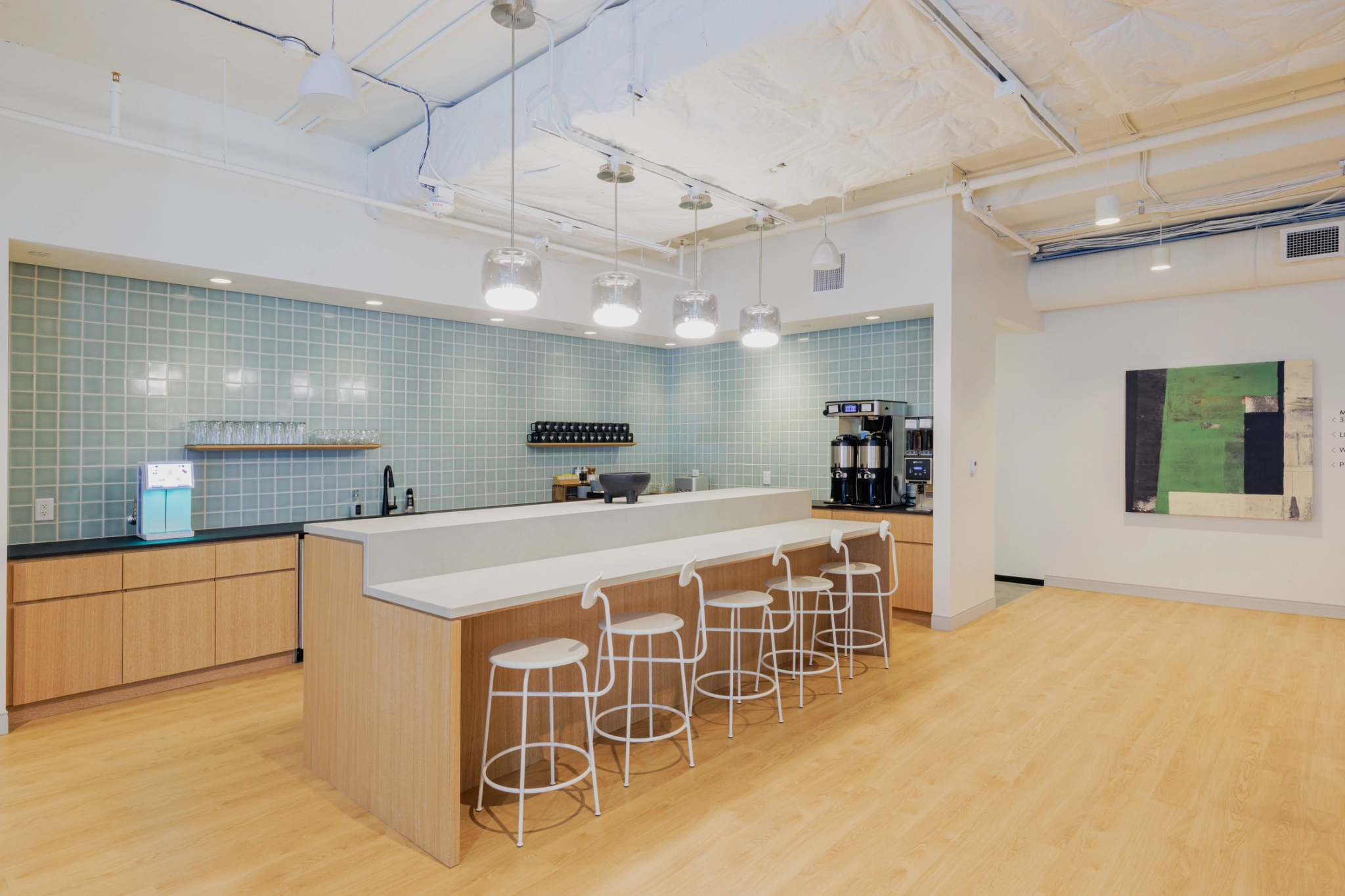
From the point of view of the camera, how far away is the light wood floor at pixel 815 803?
2387mm

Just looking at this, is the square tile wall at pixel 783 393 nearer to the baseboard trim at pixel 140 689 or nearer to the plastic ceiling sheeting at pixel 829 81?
the plastic ceiling sheeting at pixel 829 81

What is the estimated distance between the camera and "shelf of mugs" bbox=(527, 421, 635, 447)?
6.46 m

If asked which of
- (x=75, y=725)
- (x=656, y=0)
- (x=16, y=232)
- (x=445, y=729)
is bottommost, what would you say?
(x=75, y=725)

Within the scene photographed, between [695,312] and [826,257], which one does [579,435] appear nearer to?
[826,257]

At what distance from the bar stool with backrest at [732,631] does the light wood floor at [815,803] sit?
13 centimetres

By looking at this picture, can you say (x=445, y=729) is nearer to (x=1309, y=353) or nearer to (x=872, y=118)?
(x=872, y=118)

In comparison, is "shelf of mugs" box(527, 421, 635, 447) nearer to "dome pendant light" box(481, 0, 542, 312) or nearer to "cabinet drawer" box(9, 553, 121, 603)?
"cabinet drawer" box(9, 553, 121, 603)

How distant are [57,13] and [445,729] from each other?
375 centimetres

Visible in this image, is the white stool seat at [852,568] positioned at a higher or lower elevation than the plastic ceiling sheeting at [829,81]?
lower

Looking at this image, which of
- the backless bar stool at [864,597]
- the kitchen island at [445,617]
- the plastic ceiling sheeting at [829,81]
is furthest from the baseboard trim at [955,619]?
the plastic ceiling sheeting at [829,81]

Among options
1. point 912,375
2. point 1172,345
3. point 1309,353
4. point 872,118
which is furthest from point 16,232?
point 1309,353

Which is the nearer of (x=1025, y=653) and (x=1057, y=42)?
(x=1057, y=42)

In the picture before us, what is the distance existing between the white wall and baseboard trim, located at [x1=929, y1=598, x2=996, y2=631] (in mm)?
1771

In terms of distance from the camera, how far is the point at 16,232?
3611 mm
